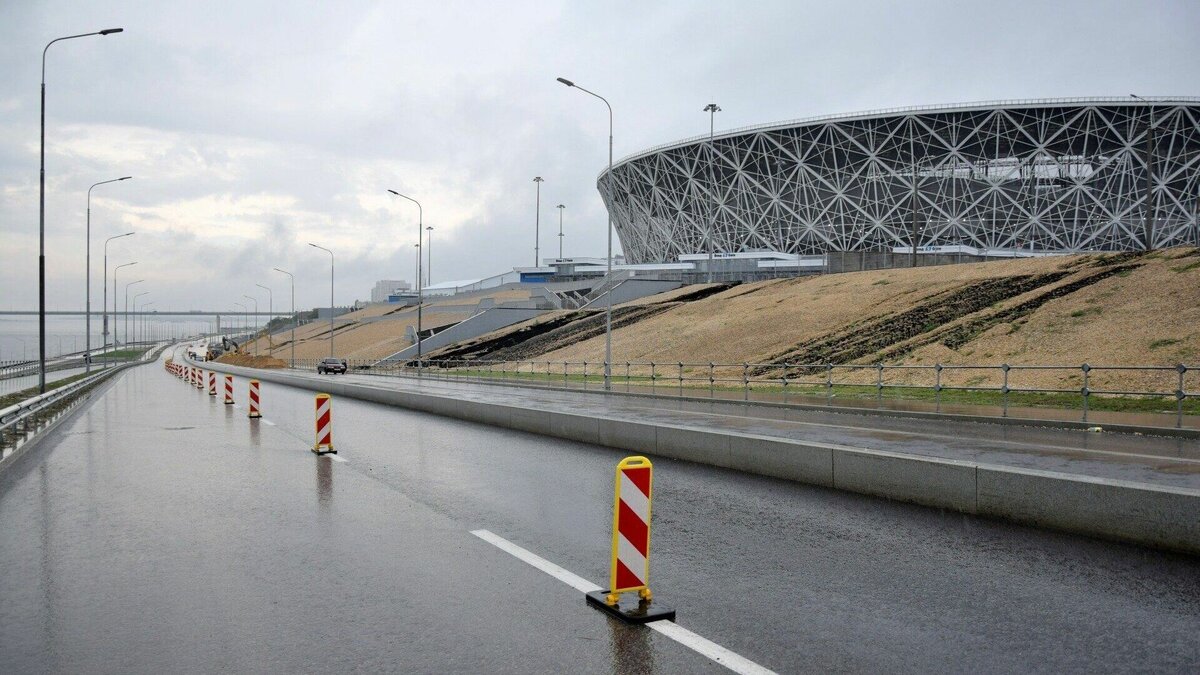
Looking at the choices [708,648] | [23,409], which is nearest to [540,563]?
[708,648]

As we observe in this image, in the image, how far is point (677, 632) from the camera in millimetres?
5285

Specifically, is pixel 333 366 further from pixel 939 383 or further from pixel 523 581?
pixel 523 581

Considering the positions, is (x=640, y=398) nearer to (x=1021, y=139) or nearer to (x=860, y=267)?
(x=860, y=267)

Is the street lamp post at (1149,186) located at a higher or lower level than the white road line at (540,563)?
higher

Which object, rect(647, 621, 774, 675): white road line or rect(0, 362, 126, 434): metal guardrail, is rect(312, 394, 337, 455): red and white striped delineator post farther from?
rect(647, 621, 774, 675): white road line

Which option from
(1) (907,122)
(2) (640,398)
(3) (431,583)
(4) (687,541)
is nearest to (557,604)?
(3) (431,583)

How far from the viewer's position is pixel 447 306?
320ft

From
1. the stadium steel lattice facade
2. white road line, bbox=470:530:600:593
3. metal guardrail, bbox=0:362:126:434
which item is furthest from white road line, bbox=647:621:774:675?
the stadium steel lattice facade

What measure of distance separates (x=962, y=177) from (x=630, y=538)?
89.2 metres

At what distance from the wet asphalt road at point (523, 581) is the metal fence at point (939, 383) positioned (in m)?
11.6

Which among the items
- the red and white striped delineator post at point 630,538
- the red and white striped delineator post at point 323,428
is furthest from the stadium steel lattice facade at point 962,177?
the red and white striped delineator post at point 630,538

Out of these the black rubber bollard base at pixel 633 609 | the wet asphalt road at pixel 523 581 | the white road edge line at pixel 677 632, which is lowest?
the wet asphalt road at pixel 523 581

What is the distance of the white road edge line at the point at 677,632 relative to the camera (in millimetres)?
4695

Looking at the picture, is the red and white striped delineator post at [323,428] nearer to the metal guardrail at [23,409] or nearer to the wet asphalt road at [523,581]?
the wet asphalt road at [523,581]
